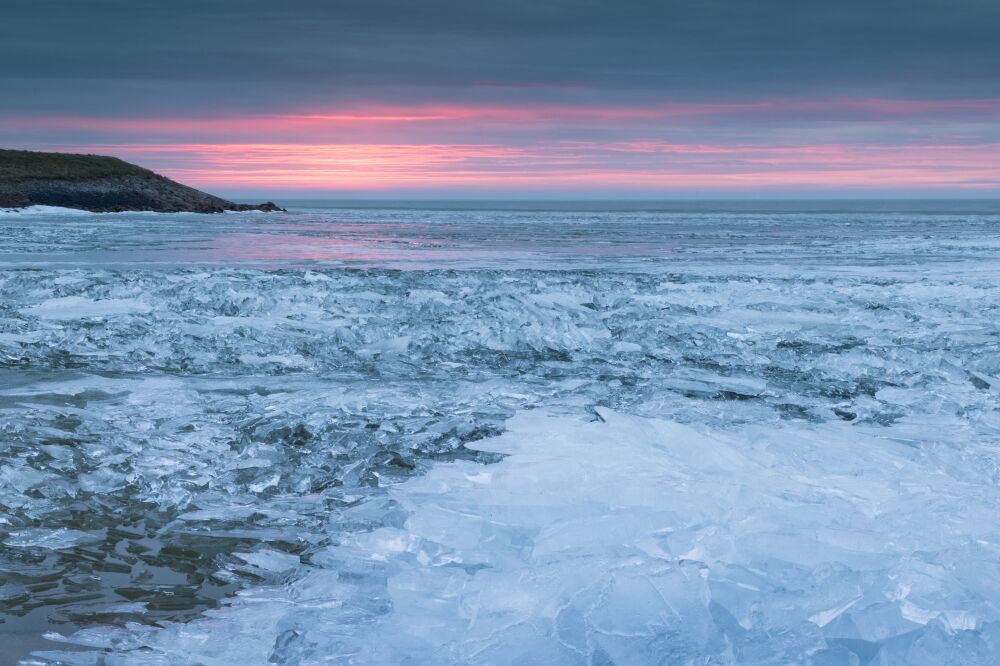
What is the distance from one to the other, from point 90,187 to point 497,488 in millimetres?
57856

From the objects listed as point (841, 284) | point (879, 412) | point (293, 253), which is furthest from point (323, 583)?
point (293, 253)

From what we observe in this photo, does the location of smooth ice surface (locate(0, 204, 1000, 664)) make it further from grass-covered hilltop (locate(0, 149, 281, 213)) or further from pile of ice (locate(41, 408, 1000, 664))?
grass-covered hilltop (locate(0, 149, 281, 213))

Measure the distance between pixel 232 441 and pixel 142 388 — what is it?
1.35m

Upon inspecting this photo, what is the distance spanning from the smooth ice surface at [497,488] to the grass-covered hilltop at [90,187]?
48343 mm

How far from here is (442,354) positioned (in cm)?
636

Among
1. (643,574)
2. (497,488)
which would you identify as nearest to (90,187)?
(497,488)

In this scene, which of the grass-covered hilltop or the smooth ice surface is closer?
the smooth ice surface

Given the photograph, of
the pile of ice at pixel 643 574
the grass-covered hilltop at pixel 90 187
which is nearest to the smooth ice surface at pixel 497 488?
the pile of ice at pixel 643 574

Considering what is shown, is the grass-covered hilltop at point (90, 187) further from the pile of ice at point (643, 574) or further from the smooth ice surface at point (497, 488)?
the pile of ice at point (643, 574)

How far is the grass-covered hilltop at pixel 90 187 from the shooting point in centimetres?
5131

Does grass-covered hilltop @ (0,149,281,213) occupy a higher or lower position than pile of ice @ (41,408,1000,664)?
higher

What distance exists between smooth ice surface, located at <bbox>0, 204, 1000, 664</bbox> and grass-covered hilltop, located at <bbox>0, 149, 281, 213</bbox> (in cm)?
4834

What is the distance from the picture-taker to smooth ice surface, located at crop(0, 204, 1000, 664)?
2.24m

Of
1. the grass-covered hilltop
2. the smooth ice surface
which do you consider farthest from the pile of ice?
the grass-covered hilltop
